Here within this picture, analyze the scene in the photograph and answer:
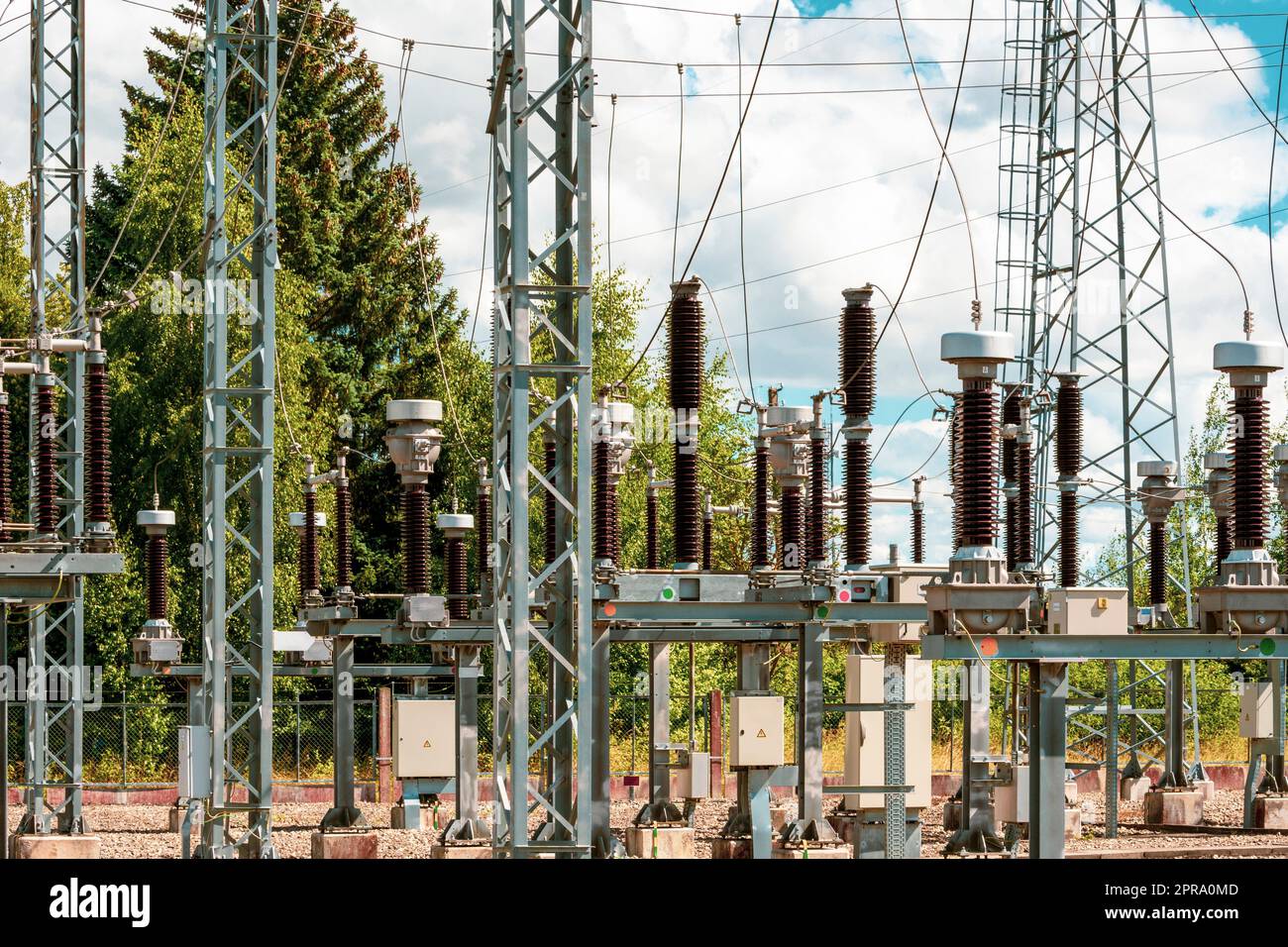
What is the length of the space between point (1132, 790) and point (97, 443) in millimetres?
14033

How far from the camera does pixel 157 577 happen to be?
21.7 metres

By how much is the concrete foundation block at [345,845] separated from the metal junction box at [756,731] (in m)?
4.59

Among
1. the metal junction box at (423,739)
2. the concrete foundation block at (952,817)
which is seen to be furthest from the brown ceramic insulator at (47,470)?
the concrete foundation block at (952,817)

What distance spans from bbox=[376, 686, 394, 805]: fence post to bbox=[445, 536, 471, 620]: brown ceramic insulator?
20.0 feet

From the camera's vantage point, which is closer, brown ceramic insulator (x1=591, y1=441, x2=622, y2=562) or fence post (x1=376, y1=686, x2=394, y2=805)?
brown ceramic insulator (x1=591, y1=441, x2=622, y2=562)

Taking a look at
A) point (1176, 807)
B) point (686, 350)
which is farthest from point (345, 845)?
point (1176, 807)

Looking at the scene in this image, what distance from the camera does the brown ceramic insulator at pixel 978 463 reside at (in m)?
11.5

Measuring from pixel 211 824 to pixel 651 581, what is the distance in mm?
3924

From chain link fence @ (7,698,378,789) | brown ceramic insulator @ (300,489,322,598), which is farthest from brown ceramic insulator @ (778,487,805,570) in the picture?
chain link fence @ (7,698,378,789)

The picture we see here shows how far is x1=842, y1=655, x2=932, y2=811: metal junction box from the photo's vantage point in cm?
1508

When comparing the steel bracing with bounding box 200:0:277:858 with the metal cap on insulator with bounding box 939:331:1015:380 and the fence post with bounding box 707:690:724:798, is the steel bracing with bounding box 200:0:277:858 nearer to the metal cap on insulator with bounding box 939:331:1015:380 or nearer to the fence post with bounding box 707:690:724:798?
the metal cap on insulator with bounding box 939:331:1015:380

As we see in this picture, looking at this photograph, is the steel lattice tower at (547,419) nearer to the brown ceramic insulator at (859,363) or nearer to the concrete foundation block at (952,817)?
the brown ceramic insulator at (859,363)

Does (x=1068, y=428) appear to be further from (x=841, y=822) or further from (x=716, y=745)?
(x=716, y=745)

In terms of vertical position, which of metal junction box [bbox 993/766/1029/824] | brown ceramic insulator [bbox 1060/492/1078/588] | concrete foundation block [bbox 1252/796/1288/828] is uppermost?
brown ceramic insulator [bbox 1060/492/1078/588]
